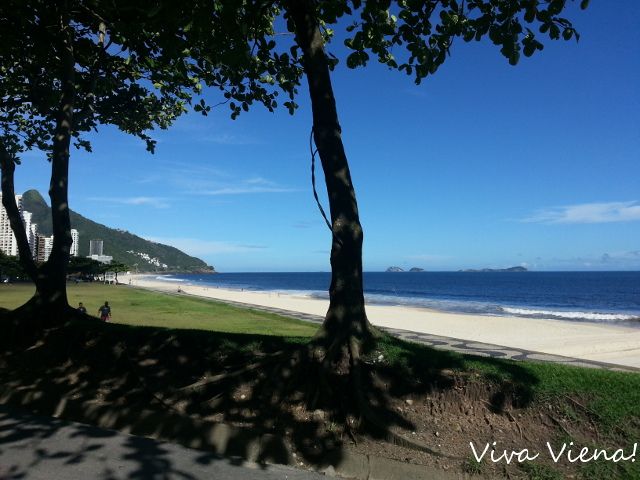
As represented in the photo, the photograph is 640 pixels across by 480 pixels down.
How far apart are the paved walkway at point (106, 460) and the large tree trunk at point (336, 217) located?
61.6 inches

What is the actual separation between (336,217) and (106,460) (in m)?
3.38

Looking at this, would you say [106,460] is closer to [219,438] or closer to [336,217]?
[219,438]

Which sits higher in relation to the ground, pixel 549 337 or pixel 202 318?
pixel 202 318

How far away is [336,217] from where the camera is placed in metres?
5.77

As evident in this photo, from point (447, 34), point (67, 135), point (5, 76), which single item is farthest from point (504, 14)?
point (5, 76)

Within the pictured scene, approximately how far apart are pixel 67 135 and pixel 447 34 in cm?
677

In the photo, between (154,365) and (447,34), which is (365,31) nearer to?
(447,34)

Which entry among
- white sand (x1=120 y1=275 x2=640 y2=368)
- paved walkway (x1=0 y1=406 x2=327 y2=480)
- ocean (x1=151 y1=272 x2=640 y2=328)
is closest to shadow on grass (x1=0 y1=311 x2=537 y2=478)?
paved walkway (x1=0 y1=406 x2=327 y2=480)

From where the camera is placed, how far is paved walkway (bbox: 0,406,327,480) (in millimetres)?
4004

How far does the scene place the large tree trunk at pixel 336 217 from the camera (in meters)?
5.59

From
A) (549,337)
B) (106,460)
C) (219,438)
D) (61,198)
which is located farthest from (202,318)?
(106,460)

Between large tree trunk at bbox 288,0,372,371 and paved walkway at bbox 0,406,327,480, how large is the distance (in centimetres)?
156

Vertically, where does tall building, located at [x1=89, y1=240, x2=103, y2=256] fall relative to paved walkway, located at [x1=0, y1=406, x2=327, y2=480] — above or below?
above

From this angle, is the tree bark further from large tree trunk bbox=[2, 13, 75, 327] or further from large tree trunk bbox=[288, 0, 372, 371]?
large tree trunk bbox=[288, 0, 372, 371]
